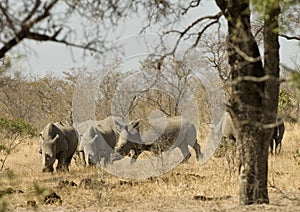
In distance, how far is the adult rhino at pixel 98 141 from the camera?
20.6 m

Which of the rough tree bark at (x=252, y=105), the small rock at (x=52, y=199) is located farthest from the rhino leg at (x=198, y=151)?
the rough tree bark at (x=252, y=105)

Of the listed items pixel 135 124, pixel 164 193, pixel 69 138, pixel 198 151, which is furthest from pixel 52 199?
pixel 198 151

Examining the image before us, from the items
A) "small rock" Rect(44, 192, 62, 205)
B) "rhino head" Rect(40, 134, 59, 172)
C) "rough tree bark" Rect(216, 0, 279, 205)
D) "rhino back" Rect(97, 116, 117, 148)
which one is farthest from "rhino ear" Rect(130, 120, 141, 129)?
"rough tree bark" Rect(216, 0, 279, 205)

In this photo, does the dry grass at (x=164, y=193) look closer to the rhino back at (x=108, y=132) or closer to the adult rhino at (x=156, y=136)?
the adult rhino at (x=156, y=136)

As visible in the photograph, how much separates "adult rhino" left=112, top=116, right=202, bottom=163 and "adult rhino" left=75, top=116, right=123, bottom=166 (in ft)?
1.28

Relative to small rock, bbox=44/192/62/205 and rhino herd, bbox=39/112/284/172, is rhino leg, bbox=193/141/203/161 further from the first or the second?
small rock, bbox=44/192/62/205

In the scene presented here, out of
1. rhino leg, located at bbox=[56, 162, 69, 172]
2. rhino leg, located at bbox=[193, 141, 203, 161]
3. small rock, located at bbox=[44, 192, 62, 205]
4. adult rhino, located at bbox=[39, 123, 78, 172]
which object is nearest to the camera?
small rock, located at bbox=[44, 192, 62, 205]

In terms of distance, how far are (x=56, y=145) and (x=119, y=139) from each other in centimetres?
236

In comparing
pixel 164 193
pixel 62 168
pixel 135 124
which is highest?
pixel 135 124

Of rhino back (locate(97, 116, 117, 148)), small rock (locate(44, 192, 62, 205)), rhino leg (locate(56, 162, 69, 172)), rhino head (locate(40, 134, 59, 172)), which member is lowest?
small rock (locate(44, 192, 62, 205))

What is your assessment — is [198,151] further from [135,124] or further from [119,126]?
[119,126]

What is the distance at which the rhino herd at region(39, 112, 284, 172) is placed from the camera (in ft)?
65.5

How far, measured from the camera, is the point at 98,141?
21203mm

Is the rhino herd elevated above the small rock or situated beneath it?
elevated above
